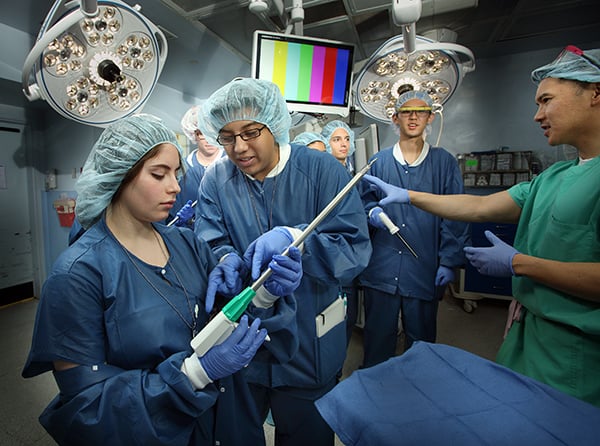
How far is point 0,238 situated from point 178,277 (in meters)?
4.28

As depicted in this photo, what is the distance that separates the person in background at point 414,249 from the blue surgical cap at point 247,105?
0.88 metres

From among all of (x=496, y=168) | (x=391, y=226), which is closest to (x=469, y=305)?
(x=496, y=168)

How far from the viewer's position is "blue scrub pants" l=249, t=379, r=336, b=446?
1231 mm

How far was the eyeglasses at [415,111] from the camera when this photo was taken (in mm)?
1950

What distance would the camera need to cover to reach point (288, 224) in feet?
4.17

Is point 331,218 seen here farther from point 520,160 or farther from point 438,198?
point 520,160

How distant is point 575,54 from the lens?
1.07 metres

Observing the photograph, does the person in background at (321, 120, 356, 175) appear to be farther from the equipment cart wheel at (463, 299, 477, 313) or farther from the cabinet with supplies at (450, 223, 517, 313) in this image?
the equipment cart wheel at (463, 299, 477, 313)

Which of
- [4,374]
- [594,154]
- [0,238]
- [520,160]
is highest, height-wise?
[520,160]

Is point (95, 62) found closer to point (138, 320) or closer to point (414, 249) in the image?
point (138, 320)

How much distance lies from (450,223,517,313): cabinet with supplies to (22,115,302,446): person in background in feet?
10.9

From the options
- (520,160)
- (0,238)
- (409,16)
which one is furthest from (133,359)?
(520,160)

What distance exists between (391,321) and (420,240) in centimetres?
54

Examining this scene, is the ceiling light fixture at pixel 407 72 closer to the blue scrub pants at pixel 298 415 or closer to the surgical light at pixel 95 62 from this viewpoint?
the surgical light at pixel 95 62
